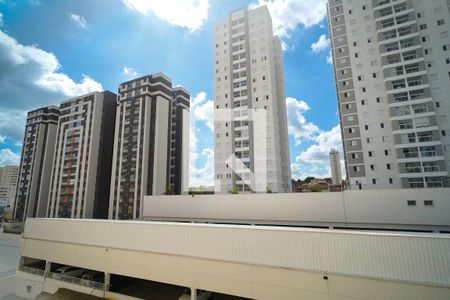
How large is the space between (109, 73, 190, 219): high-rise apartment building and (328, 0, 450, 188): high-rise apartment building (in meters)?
36.1

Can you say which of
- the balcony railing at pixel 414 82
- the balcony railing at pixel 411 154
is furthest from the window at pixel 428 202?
the balcony railing at pixel 414 82

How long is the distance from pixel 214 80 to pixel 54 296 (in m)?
41.6

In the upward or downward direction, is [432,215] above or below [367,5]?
below

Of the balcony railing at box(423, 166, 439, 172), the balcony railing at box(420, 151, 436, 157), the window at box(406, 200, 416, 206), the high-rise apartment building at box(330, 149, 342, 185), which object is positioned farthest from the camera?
the high-rise apartment building at box(330, 149, 342, 185)

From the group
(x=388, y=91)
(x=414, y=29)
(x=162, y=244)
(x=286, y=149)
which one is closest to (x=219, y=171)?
(x=286, y=149)

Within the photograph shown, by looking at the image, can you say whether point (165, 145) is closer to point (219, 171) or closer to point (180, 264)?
point (219, 171)

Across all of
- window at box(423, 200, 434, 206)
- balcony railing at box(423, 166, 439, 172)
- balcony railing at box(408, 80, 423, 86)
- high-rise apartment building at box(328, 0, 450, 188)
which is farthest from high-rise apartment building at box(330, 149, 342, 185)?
Result: window at box(423, 200, 434, 206)

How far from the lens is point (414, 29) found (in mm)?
32812

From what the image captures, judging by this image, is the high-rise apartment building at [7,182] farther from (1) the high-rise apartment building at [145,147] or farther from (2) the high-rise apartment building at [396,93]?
(2) the high-rise apartment building at [396,93]

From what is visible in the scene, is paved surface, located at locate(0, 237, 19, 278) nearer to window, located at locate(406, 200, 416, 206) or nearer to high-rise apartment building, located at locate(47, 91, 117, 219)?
high-rise apartment building, located at locate(47, 91, 117, 219)

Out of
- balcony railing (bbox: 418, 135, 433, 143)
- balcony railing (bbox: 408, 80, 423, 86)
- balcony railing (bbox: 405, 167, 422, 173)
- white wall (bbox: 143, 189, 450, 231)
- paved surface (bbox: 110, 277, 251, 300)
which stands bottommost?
paved surface (bbox: 110, 277, 251, 300)

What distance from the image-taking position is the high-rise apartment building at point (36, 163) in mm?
58156

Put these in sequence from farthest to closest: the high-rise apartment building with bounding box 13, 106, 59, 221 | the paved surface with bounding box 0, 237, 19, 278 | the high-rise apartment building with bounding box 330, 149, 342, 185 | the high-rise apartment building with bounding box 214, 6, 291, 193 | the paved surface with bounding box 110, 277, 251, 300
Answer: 1. the high-rise apartment building with bounding box 330, 149, 342, 185
2. the high-rise apartment building with bounding box 13, 106, 59, 221
3. the high-rise apartment building with bounding box 214, 6, 291, 193
4. the paved surface with bounding box 0, 237, 19, 278
5. the paved surface with bounding box 110, 277, 251, 300

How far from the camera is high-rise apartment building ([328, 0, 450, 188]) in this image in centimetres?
2964
